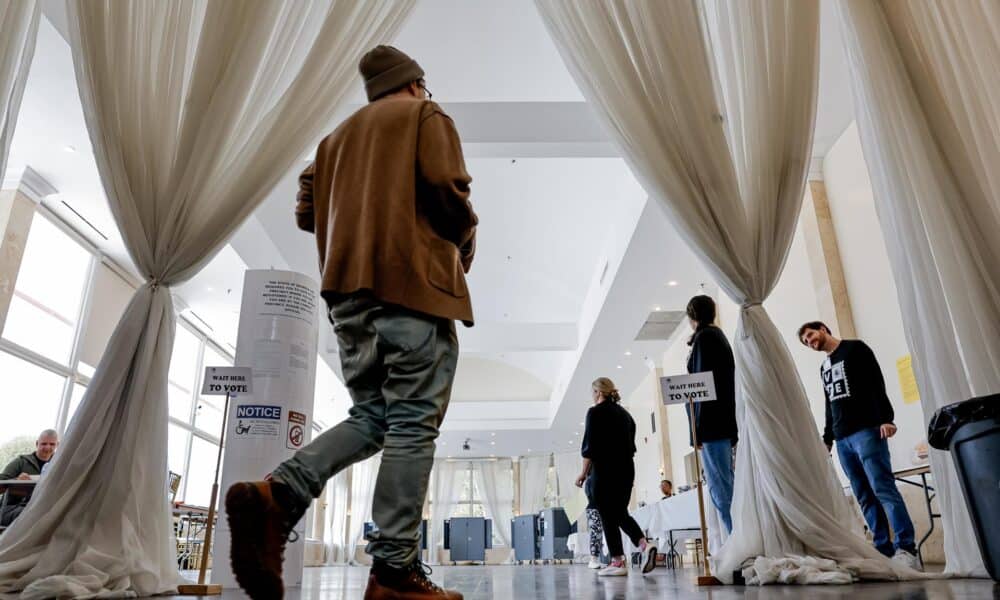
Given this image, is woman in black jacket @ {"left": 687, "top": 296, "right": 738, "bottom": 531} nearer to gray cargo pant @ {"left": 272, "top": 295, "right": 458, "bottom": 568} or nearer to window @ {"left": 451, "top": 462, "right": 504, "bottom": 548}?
gray cargo pant @ {"left": 272, "top": 295, "right": 458, "bottom": 568}

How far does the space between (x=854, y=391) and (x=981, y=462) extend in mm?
1590

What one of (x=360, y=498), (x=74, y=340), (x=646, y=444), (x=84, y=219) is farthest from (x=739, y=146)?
(x=360, y=498)

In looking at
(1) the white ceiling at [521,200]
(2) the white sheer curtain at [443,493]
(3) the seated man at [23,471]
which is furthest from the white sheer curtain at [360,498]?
(3) the seated man at [23,471]

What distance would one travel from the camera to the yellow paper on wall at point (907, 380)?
4574mm

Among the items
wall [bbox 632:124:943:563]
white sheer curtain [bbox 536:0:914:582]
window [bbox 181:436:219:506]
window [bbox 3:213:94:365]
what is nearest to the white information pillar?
white sheer curtain [bbox 536:0:914:582]

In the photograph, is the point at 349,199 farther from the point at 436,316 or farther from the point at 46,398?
the point at 46,398

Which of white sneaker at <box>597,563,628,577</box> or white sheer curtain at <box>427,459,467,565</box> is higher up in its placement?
white sheer curtain at <box>427,459,467,565</box>

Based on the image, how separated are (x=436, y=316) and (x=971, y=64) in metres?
2.60

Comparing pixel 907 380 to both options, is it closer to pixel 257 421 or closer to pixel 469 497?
pixel 257 421

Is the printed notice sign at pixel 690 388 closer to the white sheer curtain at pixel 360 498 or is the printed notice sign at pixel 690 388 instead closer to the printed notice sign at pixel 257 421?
the printed notice sign at pixel 257 421

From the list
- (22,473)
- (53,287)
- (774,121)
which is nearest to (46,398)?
(53,287)

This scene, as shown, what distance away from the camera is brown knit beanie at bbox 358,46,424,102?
184cm

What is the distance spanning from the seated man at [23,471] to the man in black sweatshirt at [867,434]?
5041 mm

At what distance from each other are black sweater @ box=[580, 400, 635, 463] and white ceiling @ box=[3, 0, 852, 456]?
7.33ft
